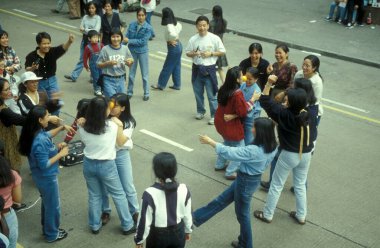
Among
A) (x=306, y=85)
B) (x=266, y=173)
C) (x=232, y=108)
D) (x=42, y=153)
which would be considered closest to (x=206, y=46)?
(x=232, y=108)

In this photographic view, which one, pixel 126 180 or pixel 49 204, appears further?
pixel 126 180

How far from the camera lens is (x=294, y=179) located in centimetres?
624

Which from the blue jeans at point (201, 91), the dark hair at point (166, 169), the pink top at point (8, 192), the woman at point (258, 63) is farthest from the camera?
the blue jeans at point (201, 91)

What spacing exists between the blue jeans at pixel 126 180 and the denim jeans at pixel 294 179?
1.71 meters

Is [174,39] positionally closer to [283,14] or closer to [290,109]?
[290,109]

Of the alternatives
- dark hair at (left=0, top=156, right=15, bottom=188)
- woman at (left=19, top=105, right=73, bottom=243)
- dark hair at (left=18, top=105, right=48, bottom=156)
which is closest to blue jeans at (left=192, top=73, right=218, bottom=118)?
woman at (left=19, top=105, right=73, bottom=243)

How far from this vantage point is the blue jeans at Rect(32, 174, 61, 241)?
551cm

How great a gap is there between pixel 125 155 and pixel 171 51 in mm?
4996

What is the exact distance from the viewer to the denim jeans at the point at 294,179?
5.99 meters

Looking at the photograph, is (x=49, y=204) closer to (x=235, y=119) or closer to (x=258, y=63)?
(x=235, y=119)

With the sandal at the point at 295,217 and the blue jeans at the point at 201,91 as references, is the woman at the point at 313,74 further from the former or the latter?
the blue jeans at the point at 201,91

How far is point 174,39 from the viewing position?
34.1ft

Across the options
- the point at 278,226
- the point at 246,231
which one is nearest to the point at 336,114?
the point at 278,226

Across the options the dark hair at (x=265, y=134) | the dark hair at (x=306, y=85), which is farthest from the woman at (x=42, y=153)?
the dark hair at (x=306, y=85)
